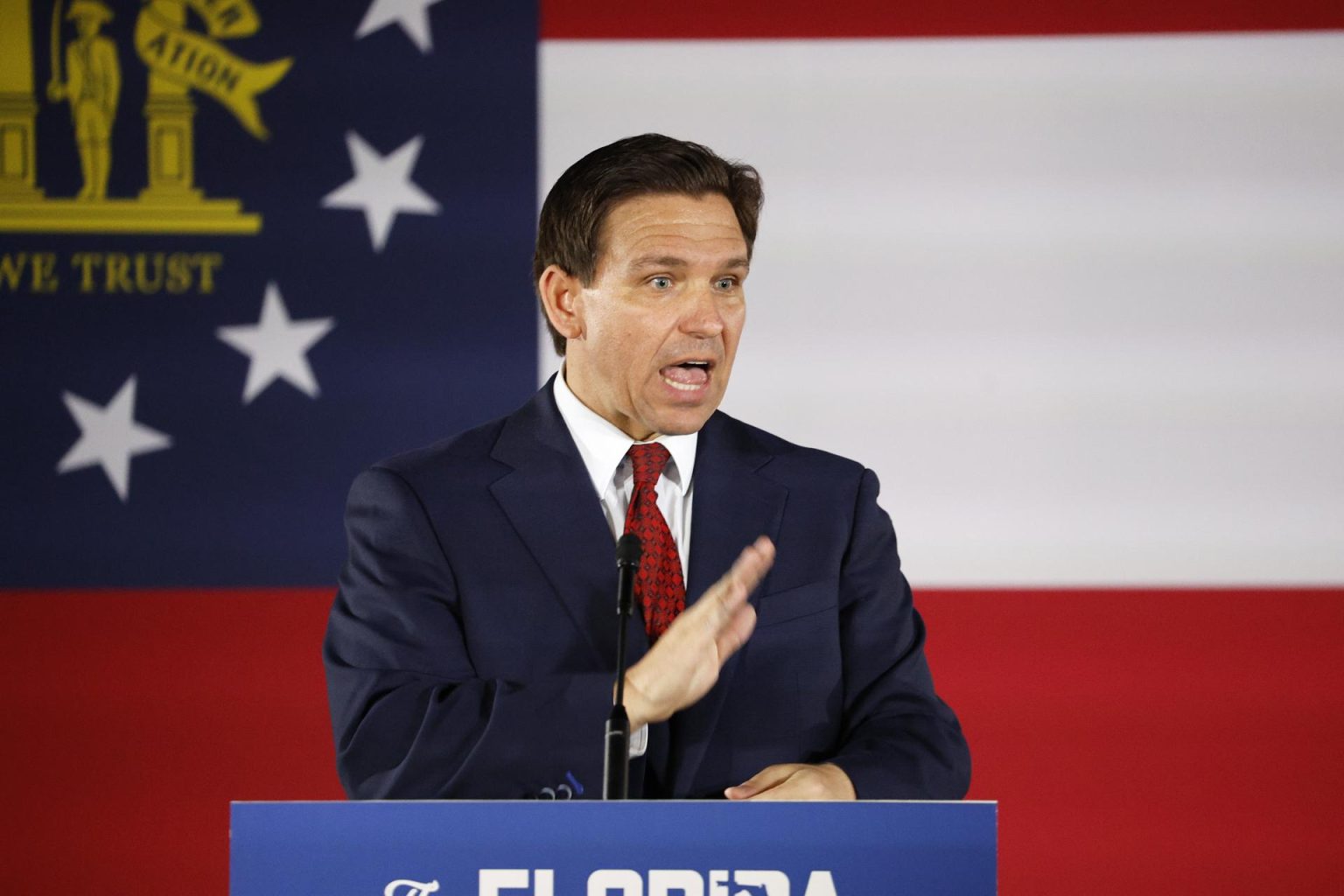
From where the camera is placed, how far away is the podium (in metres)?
1.13

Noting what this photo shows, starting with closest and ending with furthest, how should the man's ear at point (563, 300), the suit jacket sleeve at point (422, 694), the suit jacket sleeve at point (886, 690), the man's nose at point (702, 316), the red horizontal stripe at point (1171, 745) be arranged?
the suit jacket sleeve at point (422, 694)
the suit jacket sleeve at point (886, 690)
the man's nose at point (702, 316)
the man's ear at point (563, 300)
the red horizontal stripe at point (1171, 745)

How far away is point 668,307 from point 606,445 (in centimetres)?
18

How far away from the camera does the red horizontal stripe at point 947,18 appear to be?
288 cm

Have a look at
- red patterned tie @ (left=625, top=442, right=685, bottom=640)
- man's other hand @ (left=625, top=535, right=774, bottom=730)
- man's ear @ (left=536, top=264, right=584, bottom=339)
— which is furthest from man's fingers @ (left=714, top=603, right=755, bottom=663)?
man's ear @ (left=536, top=264, right=584, bottom=339)

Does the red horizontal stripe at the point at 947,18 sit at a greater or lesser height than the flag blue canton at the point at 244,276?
greater

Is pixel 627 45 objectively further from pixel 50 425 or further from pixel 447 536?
pixel 447 536

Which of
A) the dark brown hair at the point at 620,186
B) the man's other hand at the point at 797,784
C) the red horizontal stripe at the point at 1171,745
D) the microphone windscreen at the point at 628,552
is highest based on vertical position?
the dark brown hair at the point at 620,186

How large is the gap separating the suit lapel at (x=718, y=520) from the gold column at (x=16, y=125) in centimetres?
172

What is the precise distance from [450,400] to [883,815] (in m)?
1.86

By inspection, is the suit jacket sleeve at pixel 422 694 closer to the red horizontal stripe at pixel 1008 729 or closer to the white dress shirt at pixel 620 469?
the white dress shirt at pixel 620 469

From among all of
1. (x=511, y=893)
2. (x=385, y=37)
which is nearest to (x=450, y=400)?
(x=385, y=37)

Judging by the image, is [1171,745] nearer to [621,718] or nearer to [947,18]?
[947,18]

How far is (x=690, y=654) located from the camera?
142 cm

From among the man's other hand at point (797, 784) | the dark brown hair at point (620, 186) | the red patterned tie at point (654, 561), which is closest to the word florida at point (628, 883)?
the man's other hand at point (797, 784)
